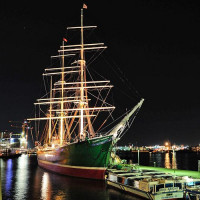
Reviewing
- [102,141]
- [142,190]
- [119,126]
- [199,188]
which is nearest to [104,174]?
[102,141]

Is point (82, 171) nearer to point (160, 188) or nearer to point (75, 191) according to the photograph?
point (75, 191)

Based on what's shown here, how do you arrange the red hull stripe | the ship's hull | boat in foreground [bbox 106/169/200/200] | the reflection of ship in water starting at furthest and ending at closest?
1. the ship's hull
2. the red hull stripe
3. the reflection of ship in water
4. boat in foreground [bbox 106/169/200/200]

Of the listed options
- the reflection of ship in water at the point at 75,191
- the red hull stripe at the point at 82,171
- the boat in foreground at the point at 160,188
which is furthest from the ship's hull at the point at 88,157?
the boat in foreground at the point at 160,188

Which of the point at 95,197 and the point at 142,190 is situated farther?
the point at 95,197

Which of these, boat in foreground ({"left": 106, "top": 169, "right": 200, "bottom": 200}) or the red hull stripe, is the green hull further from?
boat in foreground ({"left": 106, "top": 169, "right": 200, "bottom": 200})

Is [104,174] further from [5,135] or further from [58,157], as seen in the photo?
[5,135]

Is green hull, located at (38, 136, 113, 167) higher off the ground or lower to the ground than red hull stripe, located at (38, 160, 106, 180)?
higher

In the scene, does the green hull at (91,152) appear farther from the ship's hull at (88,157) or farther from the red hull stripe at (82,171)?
the red hull stripe at (82,171)

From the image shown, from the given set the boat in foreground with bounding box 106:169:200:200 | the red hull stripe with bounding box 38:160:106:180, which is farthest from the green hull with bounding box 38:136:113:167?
the boat in foreground with bounding box 106:169:200:200

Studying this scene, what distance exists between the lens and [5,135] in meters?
193

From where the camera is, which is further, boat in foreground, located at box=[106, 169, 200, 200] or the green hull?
the green hull

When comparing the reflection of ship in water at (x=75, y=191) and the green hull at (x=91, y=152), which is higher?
the green hull at (x=91, y=152)

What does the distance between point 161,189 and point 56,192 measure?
30.8ft

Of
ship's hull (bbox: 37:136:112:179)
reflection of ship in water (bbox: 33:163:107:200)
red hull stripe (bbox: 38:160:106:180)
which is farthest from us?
ship's hull (bbox: 37:136:112:179)
